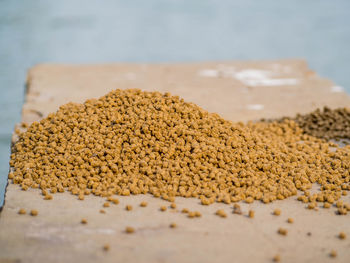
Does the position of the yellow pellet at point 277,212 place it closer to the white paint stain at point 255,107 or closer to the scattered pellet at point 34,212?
the scattered pellet at point 34,212

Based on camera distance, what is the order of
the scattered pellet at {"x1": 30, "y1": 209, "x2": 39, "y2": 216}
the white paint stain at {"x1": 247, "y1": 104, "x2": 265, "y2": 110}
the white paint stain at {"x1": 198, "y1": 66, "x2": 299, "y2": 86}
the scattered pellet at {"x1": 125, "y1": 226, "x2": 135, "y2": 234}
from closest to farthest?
the scattered pellet at {"x1": 125, "y1": 226, "x2": 135, "y2": 234} → the scattered pellet at {"x1": 30, "y1": 209, "x2": 39, "y2": 216} → the white paint stain at {"x1": 247, "y1": 104, "x2": 265, "y2": 110} → the white paint stain at {"x1": 198, "y1": 66, "x2": 299, "y2": 86}

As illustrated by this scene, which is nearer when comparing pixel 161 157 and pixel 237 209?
pixel 237 209

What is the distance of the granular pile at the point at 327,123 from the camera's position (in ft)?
10.3

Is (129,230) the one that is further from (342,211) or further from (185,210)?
(342,211)

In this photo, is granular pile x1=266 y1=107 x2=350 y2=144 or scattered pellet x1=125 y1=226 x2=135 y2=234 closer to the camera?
scattered pellet x1=125 y1=226 x2=135 y2=234

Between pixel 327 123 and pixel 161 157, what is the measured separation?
153 centimetres

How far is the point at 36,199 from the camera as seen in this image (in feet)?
7.18

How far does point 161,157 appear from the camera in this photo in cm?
245

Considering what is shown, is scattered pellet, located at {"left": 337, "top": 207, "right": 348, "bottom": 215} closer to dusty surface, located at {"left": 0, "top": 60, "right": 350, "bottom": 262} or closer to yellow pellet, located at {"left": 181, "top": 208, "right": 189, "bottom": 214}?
dusty surface, located at {"left": 0, "top": 60, "right": 350, "bottom": 262}

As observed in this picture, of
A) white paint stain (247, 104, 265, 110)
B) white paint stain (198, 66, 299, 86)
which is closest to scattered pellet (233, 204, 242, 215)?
white paint stain (247, 104, 265, 110)

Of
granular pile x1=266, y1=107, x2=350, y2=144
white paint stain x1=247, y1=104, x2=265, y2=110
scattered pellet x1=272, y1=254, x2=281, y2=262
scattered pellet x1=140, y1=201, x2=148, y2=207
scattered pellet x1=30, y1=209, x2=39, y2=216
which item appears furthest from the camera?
white paint stain x1=247, y1=104, x2=265, y2=110

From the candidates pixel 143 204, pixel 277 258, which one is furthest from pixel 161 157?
pixel 277 258

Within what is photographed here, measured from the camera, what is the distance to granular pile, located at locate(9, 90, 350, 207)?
7.53 ft

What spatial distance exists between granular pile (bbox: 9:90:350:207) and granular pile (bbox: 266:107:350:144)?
36cm
